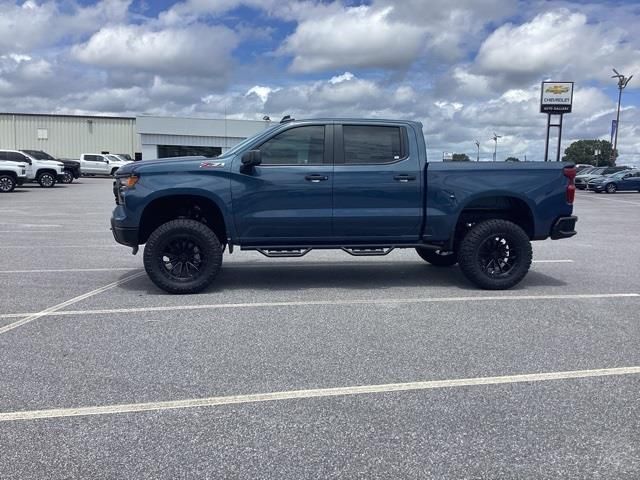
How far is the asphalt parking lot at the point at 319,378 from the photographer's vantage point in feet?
10.5

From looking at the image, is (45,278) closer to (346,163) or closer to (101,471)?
(346,163)

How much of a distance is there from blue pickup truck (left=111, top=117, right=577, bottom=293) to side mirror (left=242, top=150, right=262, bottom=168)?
0.02 metres

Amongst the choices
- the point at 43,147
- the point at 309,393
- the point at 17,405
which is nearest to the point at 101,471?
the point at 17,405

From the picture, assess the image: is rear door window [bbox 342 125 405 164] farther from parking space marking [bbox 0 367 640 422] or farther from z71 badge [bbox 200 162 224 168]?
parking space marking [bbox 0 367 640 422]

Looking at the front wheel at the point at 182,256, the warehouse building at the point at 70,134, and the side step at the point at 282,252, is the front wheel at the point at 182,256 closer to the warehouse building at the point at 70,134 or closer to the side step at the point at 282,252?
the side step at the point at 282,252

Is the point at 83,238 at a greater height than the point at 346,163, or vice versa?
the point at 346,163

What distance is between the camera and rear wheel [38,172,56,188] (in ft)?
98.7

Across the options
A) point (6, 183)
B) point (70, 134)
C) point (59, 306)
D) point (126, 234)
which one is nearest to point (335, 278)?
point (126, 234)

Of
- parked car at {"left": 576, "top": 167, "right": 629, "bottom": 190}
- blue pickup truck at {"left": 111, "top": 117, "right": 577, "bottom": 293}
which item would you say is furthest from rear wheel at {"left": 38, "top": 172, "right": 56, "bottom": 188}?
parked car at {"left": 576, "top": 167, "right": 629, "bottom": 190}

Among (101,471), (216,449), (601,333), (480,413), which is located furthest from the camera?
(601,333)

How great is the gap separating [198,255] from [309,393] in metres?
3.34

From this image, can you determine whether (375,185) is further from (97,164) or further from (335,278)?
(97,164)

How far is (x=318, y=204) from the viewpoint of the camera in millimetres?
6930

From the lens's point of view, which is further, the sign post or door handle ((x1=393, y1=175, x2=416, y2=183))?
the sign post
